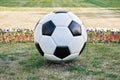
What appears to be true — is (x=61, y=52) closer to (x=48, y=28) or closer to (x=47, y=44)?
(x=47, y=44)

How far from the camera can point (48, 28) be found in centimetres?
801

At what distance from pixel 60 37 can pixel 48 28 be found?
0.39 meters

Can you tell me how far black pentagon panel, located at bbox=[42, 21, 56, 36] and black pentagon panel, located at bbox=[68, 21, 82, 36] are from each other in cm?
42

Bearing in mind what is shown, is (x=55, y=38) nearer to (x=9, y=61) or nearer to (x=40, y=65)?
(x=40, y=65)

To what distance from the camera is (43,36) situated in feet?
26.3

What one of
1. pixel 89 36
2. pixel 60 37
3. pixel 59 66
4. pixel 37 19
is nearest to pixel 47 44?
pixel 60 37

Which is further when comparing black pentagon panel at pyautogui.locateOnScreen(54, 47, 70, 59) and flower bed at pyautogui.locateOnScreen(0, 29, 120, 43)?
flower bed at pyautogui.locateOnScreen(0, 29, 120, 43)

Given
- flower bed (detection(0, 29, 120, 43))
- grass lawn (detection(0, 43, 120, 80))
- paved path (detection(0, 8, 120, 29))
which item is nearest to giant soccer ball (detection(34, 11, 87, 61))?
grass lawn (detection(0, 43, 120, 80))

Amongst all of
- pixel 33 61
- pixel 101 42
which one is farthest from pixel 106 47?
pixel 33 61

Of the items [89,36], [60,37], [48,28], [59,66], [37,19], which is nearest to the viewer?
[60,37]

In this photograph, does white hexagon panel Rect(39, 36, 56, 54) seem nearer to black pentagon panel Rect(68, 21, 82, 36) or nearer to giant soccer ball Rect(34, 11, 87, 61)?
giant soccer ball Rect(34, 11, 87, 61)

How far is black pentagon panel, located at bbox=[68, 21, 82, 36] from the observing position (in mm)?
8000

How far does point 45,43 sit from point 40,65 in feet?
2.53

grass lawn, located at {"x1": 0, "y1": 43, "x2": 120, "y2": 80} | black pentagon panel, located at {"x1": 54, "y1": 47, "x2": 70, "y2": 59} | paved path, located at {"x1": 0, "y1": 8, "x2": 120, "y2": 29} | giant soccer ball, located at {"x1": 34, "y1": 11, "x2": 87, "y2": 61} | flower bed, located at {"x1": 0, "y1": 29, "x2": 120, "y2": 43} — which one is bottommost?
paved path, located at {"x1": 0, "y1": 8, "x2": 120, "y2": 29}
